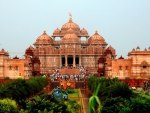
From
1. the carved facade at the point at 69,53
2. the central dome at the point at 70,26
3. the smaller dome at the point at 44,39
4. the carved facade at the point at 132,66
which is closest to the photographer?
the carved facade at the point at 132,66

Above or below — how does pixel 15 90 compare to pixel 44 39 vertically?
below

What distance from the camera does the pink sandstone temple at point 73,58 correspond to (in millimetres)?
65750

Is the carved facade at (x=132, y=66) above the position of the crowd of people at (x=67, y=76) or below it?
above

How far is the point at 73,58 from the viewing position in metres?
85.5

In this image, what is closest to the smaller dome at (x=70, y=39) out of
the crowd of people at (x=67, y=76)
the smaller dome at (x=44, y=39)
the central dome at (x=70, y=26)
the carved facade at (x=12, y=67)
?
the smaller dome at (x=44, y=39)

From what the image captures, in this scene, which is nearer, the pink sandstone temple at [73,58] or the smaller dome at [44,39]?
the pink sandstone temple at [73,58]

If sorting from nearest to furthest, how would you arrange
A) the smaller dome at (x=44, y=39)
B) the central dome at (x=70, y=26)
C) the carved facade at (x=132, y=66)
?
the carved facade at (x=132, y=66)
the smaller dome at (x=44, y=39)
the central dome at (x=70, y=26)

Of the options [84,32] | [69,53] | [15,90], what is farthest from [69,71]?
[15,90]

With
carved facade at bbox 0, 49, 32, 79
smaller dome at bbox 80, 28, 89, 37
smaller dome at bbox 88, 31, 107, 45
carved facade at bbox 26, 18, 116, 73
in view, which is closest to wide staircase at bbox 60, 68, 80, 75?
carved facade at bbox 26, 18, 116, 73

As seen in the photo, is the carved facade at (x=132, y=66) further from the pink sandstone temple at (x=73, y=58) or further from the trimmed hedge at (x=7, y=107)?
the trimmed hedge at (x=7, y=107)

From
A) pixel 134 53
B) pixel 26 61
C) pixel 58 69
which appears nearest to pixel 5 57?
pixel 26 61

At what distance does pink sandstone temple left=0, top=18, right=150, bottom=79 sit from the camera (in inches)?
2589

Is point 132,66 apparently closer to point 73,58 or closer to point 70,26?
point 73,58

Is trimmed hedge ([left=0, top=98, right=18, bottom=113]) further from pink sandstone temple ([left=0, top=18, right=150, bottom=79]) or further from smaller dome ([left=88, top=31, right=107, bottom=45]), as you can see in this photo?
smaller dome ([left=88, top=31, right=107, bottom=45])
